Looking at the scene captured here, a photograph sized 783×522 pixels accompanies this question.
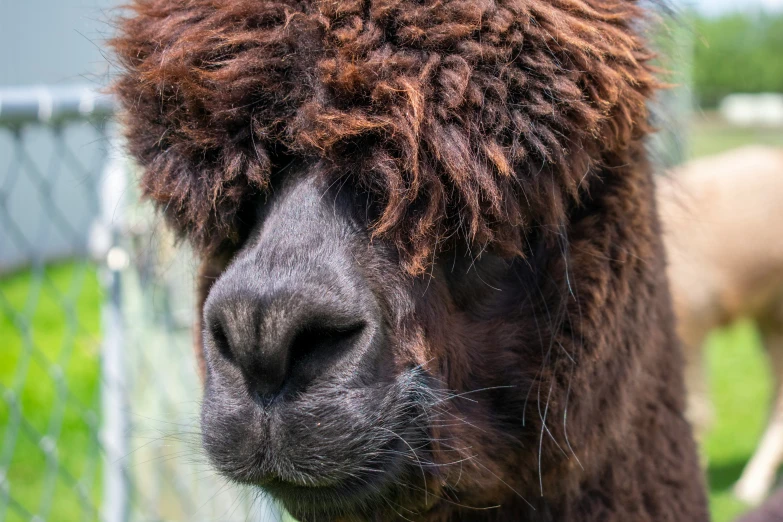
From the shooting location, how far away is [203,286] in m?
2.36

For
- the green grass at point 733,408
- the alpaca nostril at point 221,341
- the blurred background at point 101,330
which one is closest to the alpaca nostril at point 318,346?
the alpaca nostril at point 221,341

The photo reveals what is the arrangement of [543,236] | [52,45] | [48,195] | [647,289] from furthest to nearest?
[52,45], [48,195], [647,289], [543,236]

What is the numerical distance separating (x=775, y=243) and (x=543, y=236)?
685cm

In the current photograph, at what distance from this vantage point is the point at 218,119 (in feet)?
6.22

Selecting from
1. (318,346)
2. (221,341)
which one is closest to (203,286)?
(221,341)

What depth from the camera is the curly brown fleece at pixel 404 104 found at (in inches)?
71.4

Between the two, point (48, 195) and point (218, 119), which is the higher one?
point (218, 119)

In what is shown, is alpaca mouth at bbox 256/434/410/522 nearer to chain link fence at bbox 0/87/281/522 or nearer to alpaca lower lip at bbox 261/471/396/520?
alpaca lower lip at bbox 261/471/396/520

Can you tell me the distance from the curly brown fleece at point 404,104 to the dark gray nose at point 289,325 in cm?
21

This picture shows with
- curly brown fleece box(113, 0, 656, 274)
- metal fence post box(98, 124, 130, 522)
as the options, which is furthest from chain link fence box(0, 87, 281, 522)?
curly brown fleece box(113, 0, 656, 274)

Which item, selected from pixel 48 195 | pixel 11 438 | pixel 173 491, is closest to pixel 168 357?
pixel 173 491

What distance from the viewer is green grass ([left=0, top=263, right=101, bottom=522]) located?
13.3 feet

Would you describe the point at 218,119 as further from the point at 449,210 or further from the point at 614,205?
the point at 614,205

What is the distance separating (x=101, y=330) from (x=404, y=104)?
768 centimetres
